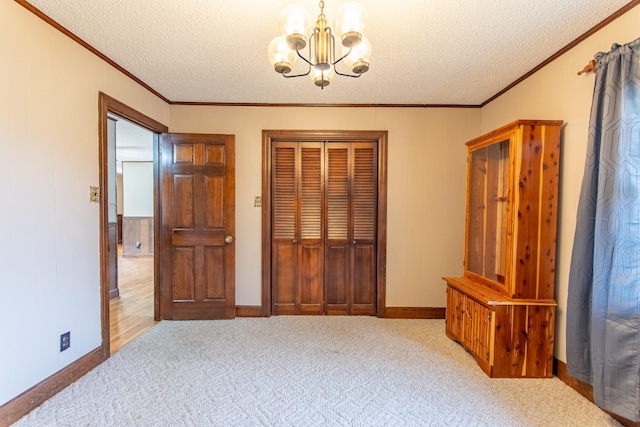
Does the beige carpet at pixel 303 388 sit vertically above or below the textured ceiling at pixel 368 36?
below

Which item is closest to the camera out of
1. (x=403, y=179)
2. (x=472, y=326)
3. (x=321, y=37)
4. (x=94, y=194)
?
(x=321, y=37)

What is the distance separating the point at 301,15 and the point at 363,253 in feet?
8.42

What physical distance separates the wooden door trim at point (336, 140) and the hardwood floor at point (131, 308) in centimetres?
135

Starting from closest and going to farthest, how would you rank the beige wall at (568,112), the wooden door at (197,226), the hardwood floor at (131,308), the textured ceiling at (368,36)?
1. the textured ceiling at (368,36)
2. the beige wall at (568,112)
3. the hardwood floor at (131,308)
4. the wooden door at (197,226)

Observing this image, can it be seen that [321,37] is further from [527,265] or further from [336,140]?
[527,265]

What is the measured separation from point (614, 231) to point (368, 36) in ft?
6.44

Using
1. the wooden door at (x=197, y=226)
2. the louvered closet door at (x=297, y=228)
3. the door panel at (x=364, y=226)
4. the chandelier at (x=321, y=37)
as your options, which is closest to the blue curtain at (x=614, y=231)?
the chandelier at (x=321, y=37)

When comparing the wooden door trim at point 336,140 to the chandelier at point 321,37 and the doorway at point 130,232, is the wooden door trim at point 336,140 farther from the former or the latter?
the chandelier at point 321,37

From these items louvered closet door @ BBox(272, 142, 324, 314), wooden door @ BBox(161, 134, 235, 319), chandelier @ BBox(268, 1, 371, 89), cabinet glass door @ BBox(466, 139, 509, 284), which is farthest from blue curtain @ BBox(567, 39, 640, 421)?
wooden door @ BBox(161, 134, 235, 319)

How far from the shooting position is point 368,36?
6.57ft

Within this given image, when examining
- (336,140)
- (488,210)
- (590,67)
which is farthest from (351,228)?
(590,67)

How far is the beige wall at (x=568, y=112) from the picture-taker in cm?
196

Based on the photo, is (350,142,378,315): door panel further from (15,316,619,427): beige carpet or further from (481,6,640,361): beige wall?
(481,6,640,361): beige wall

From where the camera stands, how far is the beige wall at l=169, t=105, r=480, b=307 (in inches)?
131
